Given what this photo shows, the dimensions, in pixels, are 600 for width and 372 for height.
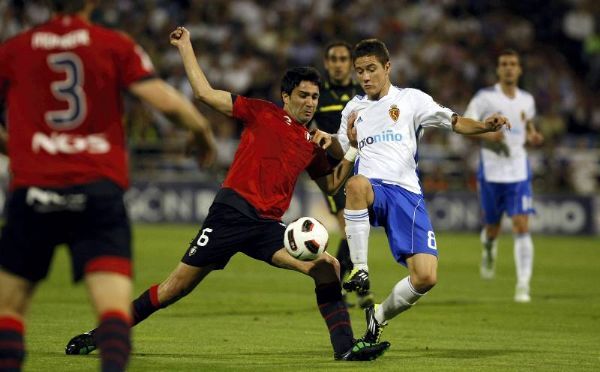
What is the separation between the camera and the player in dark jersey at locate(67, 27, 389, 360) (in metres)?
9.29

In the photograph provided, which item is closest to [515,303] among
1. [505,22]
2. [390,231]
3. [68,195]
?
[390,231]

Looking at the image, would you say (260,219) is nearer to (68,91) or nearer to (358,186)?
(358,186)

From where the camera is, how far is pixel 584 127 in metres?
29.3

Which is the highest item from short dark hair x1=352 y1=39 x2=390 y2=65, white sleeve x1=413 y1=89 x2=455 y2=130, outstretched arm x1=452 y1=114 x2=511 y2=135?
short dark hair x1=352 y1=39 x2=390 y2=65

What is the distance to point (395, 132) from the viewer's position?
10.1 m

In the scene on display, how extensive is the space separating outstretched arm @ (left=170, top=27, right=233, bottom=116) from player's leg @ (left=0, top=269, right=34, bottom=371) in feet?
9.64

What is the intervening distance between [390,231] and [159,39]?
67.1 ft

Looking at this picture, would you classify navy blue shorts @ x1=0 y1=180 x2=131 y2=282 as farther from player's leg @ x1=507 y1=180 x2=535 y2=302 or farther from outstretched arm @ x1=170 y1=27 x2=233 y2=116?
player's leg @ x1=507 y1=180 x2=535 y2=302

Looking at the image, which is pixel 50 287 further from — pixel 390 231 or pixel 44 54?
pixel 44 54

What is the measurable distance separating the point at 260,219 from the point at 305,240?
1.46 ft

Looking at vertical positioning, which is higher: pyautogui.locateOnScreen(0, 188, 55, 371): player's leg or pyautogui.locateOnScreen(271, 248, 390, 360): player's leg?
pyautogui.locateOnScreen(0, 188, 55, 371): player's leg

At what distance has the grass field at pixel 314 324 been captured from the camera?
9297 mm

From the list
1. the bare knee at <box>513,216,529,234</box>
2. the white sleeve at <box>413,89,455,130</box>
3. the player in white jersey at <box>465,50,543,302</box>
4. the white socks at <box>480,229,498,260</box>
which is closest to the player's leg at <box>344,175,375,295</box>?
the white sleeve at <box>413,89,455,130</box>

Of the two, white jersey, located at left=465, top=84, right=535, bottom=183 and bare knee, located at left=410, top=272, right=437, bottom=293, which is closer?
bare knee, located at left=410, top=272, right=437, bottom=293
